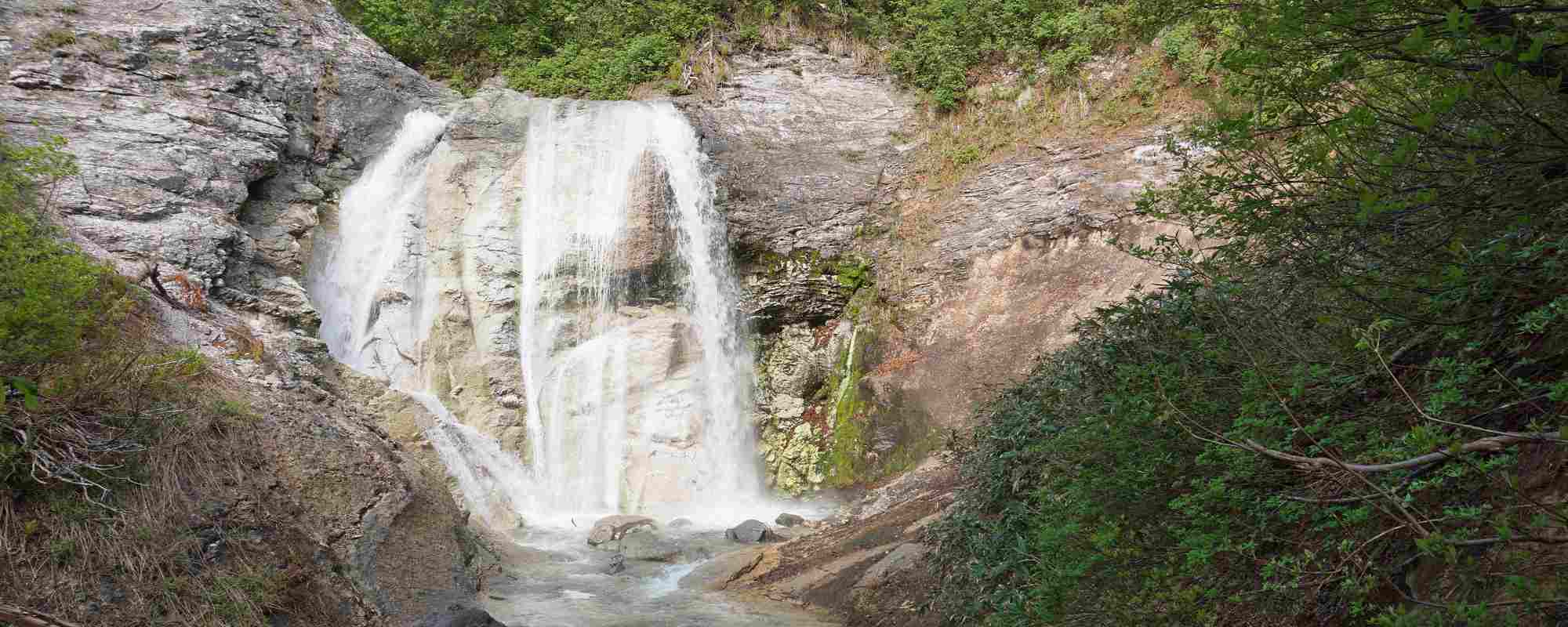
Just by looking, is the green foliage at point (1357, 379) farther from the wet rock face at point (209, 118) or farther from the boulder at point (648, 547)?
the wet rock face at point (209, 118)

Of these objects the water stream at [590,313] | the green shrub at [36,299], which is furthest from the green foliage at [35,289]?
the water stream at [590,313]

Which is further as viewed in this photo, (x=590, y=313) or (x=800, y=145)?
(x=800, y=145)

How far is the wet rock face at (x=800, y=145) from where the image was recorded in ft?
56.4

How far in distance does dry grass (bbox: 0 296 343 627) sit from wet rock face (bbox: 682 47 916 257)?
1117cm

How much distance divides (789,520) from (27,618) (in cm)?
1182

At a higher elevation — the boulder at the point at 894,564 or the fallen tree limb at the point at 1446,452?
the fallen tree limb at the point at 1446,452

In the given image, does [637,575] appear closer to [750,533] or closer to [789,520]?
[750,533]

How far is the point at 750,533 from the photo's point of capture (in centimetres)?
1210

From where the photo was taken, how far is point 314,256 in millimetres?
15609


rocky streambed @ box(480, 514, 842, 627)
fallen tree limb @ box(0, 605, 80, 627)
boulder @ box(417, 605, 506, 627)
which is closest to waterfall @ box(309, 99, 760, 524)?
rocky streambed @ box(480, 514, 842, 627)

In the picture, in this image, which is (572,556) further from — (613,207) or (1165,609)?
(1165,609)

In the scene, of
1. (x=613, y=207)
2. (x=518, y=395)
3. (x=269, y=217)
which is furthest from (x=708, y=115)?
(x=269, y=217)

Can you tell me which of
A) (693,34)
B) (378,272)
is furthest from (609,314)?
(693,34)

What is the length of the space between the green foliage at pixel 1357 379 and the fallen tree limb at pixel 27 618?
257 cm
